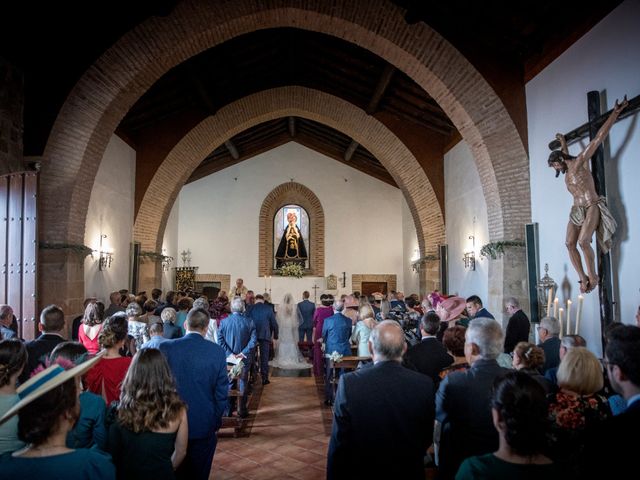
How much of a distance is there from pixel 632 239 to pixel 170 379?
5.01m

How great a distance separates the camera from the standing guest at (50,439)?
5.59 ft

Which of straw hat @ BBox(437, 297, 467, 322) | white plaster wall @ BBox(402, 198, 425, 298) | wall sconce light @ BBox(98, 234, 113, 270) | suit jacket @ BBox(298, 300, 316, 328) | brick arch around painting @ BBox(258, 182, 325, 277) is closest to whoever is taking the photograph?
straw hat @ BBox(437, 297, 467, 322)

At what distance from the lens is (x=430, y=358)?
4.00 meters

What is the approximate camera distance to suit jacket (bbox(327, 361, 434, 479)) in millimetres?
2549

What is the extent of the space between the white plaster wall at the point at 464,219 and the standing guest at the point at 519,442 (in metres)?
7.80

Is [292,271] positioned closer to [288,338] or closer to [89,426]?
[288,338]

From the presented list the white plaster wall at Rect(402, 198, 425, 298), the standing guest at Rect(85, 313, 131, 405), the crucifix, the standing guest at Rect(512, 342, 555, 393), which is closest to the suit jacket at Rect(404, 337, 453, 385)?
the standing guest at Rect(512, 342, 555, 393)

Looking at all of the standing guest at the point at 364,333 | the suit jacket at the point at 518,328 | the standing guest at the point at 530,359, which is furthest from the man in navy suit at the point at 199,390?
the suit jacket at the point at 518,328

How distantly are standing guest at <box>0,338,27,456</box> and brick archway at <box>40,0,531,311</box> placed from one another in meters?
5.23

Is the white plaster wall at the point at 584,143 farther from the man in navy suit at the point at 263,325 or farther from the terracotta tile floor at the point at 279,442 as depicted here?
the man in navy suit at the point at 263,325

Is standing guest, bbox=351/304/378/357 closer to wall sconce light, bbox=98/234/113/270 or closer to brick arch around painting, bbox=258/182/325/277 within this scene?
wall sconce light, bbox=98/234/113/270

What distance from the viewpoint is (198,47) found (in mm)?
7996

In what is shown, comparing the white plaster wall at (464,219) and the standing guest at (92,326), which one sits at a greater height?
the white plaster wall at (464,219)

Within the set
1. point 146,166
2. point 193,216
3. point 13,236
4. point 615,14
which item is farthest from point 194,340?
point 193,216
